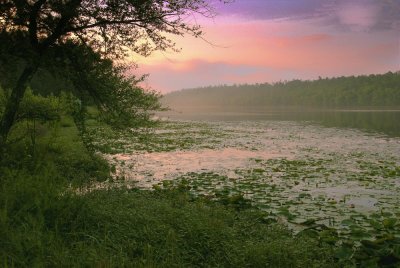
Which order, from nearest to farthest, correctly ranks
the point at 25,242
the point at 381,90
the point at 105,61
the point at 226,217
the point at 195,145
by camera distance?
the point at 25,242 → the point at 226,217 → the point at 105,61 → the point at 195,145 → the point at 381,90

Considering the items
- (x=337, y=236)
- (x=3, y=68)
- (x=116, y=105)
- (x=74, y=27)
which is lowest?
(x=337, y=236)

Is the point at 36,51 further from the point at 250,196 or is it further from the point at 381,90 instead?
the point at 381,90

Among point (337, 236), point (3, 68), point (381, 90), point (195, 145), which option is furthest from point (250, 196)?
point (381, 90)

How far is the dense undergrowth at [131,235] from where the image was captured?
6.98 m

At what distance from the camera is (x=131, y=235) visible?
798 centimetres

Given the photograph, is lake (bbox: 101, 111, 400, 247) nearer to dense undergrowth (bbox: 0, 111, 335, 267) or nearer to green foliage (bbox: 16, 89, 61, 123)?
Result: dense undergrowth (bbox: 0, 111, 335, 267)

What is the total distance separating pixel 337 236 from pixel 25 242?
7023 mm

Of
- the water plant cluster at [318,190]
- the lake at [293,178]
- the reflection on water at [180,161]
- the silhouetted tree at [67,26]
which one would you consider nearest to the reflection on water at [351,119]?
the lake at [293,178]

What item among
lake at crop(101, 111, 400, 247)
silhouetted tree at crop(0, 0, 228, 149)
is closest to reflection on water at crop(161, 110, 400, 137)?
lake at crop(101, 111, 400, 247)

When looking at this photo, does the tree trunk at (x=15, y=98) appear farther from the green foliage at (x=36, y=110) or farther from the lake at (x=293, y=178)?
the lake at (x=293, y=178)

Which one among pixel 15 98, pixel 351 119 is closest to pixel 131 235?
pixel 15 98

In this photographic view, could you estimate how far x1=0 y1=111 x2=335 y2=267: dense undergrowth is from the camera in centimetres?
698

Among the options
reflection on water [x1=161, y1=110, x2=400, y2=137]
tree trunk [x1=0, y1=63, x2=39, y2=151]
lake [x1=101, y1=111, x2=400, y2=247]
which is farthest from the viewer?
reflection on water [x1=161, y1=110, x2=400, y2=137]

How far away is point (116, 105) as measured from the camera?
13.6 meters
